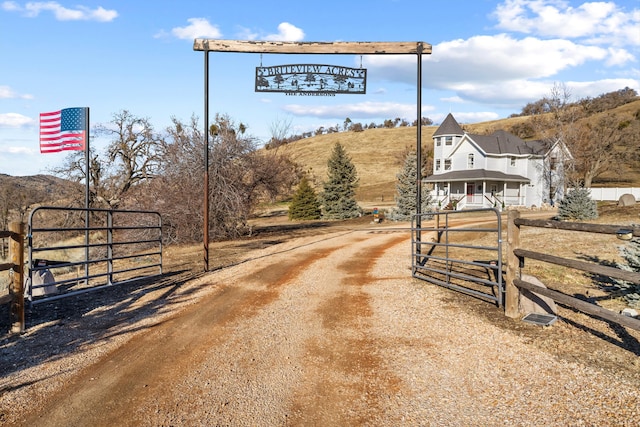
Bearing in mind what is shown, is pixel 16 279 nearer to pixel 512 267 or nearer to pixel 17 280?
pixel 17 280

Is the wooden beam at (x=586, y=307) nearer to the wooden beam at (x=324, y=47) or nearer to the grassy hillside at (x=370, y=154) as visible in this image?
the wooden beam at (x=324, y=47)

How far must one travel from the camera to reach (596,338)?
5648mm

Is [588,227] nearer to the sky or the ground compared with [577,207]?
nearer to the ground

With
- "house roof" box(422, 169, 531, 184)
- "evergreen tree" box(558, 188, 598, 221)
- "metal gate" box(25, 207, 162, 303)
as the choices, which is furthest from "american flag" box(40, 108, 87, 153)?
"house roof" box(422, 169, 531, 184)

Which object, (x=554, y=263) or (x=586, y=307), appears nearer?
(x=586, y=307)

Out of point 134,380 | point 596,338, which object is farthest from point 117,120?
point 596,338

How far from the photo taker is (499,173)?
43.0 m

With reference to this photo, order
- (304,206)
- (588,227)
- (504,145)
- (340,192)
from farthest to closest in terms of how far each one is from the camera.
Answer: (504,145)
(340,192)
(304,206)
(588,227)

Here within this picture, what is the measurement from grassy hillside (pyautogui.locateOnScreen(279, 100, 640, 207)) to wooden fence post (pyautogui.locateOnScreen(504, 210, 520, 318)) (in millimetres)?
53006

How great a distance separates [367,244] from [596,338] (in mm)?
10359

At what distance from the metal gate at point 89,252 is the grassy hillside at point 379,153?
41887 mm

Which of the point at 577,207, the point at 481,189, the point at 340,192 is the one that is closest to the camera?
the point at 577,207

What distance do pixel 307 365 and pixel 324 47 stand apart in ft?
28.8

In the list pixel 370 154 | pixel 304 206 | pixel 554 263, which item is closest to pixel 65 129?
pixel 554 263
